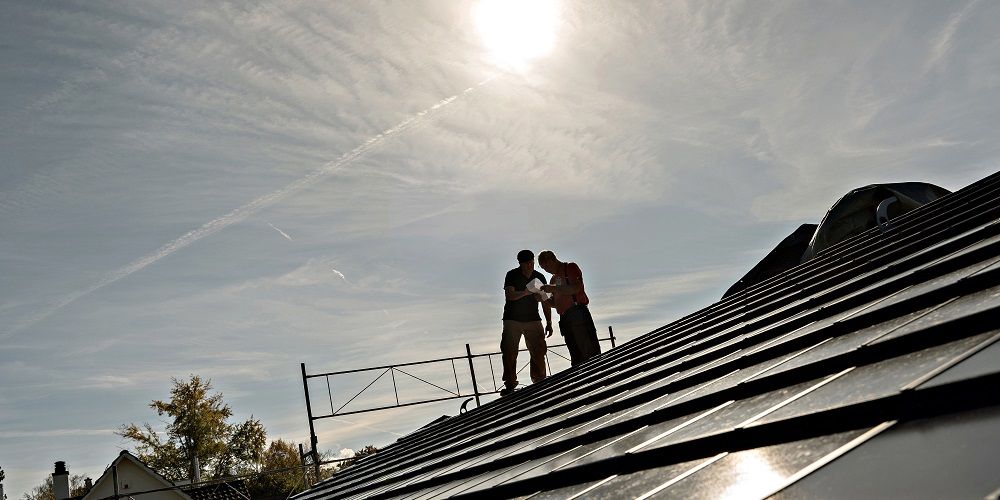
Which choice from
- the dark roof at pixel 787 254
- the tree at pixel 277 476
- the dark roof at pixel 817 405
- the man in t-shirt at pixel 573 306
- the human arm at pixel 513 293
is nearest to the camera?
the dark roof at pixel 817 405

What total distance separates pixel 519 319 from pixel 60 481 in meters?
18.4

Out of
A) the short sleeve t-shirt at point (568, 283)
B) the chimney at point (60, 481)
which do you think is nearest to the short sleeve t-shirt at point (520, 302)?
the short sleeve t-shirt at point (568, 283)

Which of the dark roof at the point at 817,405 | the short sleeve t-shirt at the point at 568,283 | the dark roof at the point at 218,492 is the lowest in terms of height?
the dark roof at the point at 817,405

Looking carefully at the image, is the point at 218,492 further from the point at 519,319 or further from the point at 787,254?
the point at 787,254

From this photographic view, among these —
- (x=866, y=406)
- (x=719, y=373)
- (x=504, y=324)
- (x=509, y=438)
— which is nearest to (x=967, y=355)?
(x=866, y=406)

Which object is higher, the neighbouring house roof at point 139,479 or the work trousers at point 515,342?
the neighbouring house roof at point 139,479

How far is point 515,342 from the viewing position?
374 inches

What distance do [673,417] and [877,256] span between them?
229 cm

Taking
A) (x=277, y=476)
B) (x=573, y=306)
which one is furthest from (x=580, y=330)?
(x=277, y=476)

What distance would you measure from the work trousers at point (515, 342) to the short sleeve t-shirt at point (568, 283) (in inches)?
27.8

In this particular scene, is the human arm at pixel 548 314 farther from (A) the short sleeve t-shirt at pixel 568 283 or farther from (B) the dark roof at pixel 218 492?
(B) the dark roof at pixel 218 492

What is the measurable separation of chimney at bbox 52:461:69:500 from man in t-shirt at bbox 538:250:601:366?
61.6 ft

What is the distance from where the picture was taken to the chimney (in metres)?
21.7

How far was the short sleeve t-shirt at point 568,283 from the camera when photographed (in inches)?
351
